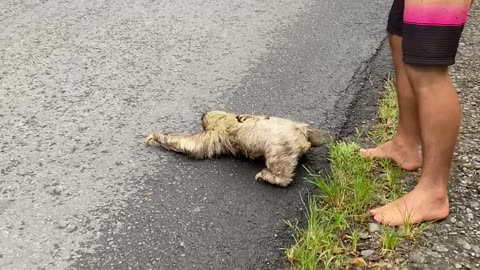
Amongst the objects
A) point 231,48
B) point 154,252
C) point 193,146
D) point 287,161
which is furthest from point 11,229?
point 231,48

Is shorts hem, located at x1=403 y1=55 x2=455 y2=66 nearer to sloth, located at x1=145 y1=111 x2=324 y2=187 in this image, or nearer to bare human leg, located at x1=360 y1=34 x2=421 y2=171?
bare human leg, located at x1=360 y1=34 x2=421 y2=171

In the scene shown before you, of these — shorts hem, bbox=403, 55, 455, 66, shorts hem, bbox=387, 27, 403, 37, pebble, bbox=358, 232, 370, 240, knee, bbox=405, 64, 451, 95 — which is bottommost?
pebble, bbox=358, 232, 370, 240

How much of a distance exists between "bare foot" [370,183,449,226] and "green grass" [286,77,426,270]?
0.04m

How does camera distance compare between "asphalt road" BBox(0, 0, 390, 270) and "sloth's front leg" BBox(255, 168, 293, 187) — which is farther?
"sloth's front leg" BBox(255, 168, 293, 187)

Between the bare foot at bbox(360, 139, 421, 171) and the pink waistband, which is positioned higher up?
the pink waistband

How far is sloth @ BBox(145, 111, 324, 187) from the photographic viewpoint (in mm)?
2961

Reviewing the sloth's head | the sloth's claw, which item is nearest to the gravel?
Result: the sloth's head

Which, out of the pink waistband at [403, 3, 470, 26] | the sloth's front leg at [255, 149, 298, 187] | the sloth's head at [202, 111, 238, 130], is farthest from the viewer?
the sloth's head at [202, 111, 238, 130]

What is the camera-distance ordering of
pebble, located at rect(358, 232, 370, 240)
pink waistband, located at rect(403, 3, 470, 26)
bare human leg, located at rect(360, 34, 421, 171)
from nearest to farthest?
pink waistband, located at rect(403, 3, 470, 26) → pebble, located at rect(358, 232, 370, 240) → bare human leg, located at rect(360, 34, 421, 171)

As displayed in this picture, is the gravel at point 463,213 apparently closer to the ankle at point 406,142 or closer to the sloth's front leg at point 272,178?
the ankle at point 406,142

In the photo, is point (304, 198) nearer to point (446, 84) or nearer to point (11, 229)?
point (446, 84)

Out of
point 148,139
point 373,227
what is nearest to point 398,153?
point 373,227

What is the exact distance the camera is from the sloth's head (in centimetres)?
318

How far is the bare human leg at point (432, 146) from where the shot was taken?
8.42ft
